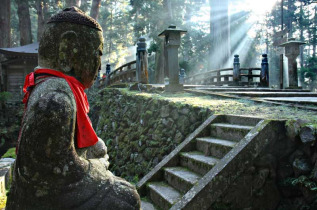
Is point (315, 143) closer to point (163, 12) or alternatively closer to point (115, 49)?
point (163, 12)

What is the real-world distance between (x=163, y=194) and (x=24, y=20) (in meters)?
21.2

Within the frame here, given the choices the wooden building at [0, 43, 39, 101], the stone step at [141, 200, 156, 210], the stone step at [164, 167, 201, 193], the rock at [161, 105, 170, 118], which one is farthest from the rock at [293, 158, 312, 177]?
the wooden building at [0, 43, 39, 101]

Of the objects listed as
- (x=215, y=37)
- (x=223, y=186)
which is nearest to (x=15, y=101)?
(x=215, y=37)

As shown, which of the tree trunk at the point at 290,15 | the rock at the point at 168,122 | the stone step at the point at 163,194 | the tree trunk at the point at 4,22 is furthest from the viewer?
the tree trunk at the point at 290,15

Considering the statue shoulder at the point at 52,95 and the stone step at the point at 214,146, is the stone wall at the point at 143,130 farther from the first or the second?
the statue shoulder at the point at 52,95

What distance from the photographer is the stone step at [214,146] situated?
3.78m

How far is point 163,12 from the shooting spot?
19.7 metres

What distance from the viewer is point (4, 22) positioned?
698 inches

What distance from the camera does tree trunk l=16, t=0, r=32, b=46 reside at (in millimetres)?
Answer: 20328

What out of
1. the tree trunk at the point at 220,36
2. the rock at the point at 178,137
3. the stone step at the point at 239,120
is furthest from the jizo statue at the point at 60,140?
the tree trunk at the point at 220,36

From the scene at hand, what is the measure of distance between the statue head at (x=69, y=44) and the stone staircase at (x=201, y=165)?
189 cm

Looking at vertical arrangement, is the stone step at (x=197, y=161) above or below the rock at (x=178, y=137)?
below

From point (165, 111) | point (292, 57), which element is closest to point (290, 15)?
point (292, 57)

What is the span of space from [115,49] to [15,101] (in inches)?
790
